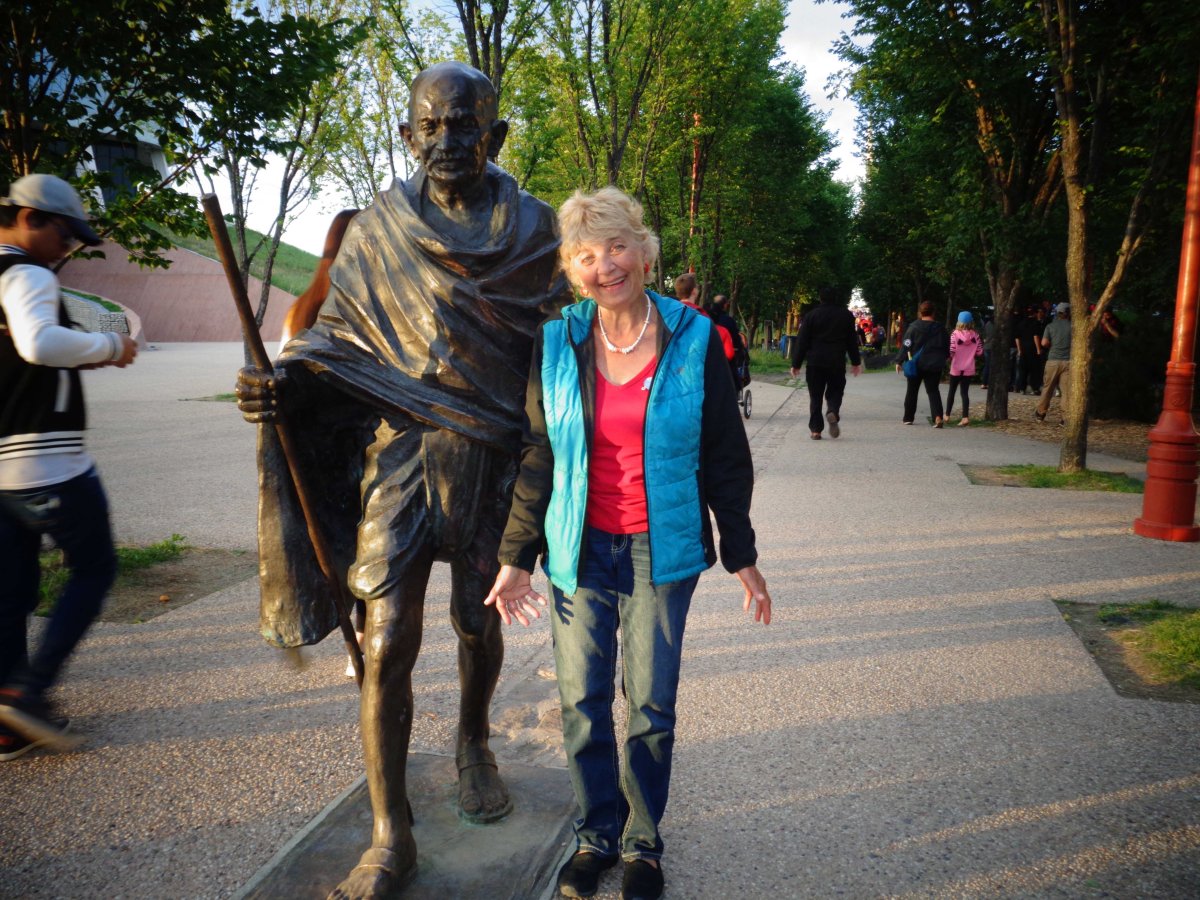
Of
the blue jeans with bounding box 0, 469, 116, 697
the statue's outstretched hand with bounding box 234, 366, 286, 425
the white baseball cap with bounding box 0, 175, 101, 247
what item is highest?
the white baseball cap with bounding box 0, 175, 101, 247

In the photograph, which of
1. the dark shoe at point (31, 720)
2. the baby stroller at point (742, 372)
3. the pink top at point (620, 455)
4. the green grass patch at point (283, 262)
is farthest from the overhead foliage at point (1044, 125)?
the green grass patch at point (283, 262)

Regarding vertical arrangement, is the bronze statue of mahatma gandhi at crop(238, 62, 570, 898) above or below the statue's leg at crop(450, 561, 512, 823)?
above

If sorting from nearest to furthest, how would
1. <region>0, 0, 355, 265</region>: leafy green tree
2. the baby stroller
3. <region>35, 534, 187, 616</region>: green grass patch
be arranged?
<region>0, 0, 355, 265</region>: leafy green tree → <region>35, 534, 187, 616</region>: green grass patch → the baby stroller

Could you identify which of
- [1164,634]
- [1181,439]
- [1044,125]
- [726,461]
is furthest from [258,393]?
[1044,125]

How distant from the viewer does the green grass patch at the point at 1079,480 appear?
9057 millimetres

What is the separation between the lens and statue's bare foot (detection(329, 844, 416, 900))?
2.32 metres

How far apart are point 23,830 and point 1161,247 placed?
1639 cm

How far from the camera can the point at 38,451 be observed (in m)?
3.29

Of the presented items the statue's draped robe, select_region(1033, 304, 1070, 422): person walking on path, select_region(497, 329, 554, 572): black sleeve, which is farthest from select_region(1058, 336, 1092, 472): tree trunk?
select_region(497, 329, 554, 572): black sleeve

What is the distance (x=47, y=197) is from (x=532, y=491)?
231 centimetres

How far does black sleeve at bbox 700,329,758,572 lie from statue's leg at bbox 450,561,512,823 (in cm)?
73

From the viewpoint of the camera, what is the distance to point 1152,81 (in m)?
9.14

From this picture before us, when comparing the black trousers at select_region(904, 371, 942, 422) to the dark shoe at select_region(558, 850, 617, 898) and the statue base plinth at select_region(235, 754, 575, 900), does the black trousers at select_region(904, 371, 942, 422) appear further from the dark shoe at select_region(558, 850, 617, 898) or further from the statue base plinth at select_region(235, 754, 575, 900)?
the dark shoe at select_region(558, 850, 617, 898)

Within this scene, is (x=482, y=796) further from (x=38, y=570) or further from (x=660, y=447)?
(x=38, y=570)
